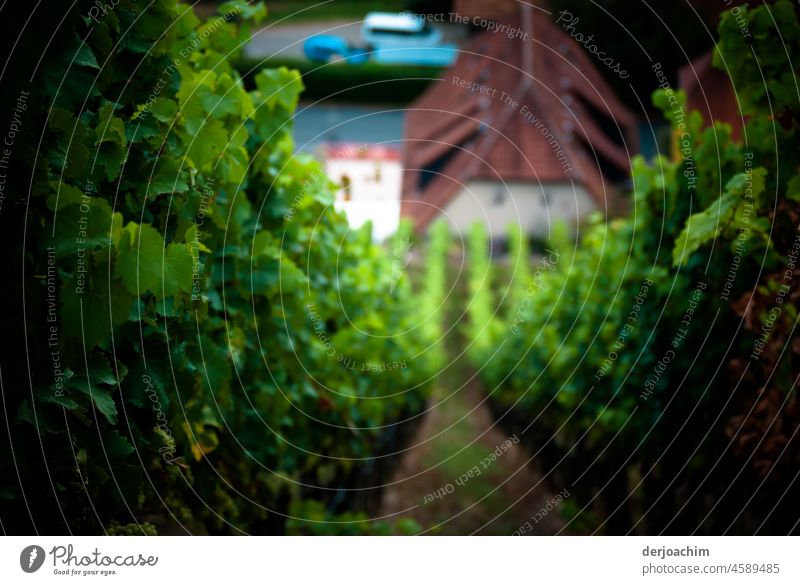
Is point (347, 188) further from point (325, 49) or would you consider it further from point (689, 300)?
point (689, 300)

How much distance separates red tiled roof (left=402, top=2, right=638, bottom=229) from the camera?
2142cm

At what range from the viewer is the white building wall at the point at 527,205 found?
79.8ft

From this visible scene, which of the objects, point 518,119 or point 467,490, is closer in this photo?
point 467,490

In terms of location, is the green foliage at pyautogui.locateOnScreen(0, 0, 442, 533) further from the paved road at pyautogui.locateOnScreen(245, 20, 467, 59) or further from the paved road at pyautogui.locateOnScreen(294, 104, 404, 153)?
the paved road at pyautogui.locateOnScreen(294, 104, 404, 153)

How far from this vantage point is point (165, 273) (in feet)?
7.07

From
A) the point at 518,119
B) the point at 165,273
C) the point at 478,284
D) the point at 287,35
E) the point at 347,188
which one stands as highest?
the point at 287,35

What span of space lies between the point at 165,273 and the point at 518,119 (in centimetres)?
2052

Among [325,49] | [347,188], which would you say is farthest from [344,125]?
[325,49]

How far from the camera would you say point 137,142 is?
244 cm

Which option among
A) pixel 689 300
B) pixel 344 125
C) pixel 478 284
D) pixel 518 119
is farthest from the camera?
pixel 344 125

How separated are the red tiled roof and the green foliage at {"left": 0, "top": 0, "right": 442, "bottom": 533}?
56.3ft

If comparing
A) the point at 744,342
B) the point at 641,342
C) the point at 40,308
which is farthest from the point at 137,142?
the point at 641,342
